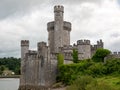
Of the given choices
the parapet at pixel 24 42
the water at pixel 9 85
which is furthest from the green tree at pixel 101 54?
the water at pixel 9 85

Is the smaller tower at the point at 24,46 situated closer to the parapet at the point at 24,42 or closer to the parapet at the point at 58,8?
the parapet at the point at 24,42

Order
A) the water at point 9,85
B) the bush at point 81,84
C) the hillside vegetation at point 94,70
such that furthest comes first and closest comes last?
the water at point 9,85, the hillside vegetation at point 94,70, the bush at point 81,84

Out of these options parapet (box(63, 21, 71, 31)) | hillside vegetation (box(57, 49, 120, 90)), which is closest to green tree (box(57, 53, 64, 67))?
hillside vegetation (box(57, 49, 120, 90))

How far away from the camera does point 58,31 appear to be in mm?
62406

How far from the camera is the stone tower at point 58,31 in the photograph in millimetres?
62344

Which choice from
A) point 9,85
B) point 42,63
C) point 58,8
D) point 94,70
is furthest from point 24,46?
point 9,85

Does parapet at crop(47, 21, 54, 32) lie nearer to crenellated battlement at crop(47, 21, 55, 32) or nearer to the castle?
crenellated battlement at crop(47, 21, 55, 32)

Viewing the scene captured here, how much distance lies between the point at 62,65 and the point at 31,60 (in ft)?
16.4

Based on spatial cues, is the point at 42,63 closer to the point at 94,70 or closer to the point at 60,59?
the point at 60,59

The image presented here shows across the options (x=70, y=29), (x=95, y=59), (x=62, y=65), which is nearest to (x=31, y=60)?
(x=62, y=65)

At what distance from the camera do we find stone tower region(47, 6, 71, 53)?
6234 centimetres

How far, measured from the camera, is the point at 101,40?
64.5m

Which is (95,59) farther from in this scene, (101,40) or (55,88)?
(101,40)

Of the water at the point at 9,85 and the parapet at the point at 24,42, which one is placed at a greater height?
the parapet at the point at 24,42
